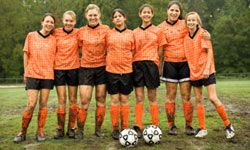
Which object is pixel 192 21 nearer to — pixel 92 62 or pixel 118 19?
pixel 118 19

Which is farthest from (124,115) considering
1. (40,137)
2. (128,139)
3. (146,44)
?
(40,137)

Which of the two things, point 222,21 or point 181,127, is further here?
point 222,21

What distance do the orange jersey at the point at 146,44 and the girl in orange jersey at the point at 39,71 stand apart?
174cm

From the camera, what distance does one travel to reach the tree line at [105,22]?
4831 cm

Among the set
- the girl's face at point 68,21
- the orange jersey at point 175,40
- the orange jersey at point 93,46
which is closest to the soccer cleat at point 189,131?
the orange jersey at point 175,40

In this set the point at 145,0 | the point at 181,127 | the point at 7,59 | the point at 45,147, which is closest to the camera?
the point at 45,147

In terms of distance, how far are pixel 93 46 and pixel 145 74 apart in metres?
1.22

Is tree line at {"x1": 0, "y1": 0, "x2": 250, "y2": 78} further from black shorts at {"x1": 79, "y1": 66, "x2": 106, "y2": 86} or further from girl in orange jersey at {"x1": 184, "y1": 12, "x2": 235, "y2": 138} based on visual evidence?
girl in orange jersey at {"x1": 184, "y1": 12, "x2": 235, "y2": 138}

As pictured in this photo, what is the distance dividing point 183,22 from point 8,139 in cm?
451

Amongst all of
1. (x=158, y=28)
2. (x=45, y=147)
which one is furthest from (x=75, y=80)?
(x=158, y=28)

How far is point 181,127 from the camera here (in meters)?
9.34

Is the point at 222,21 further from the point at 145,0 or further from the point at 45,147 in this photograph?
the point at 45,147

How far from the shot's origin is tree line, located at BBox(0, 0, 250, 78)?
159ft

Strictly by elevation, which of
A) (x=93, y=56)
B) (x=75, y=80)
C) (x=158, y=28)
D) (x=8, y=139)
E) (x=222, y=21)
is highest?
(x=222, y=21)
